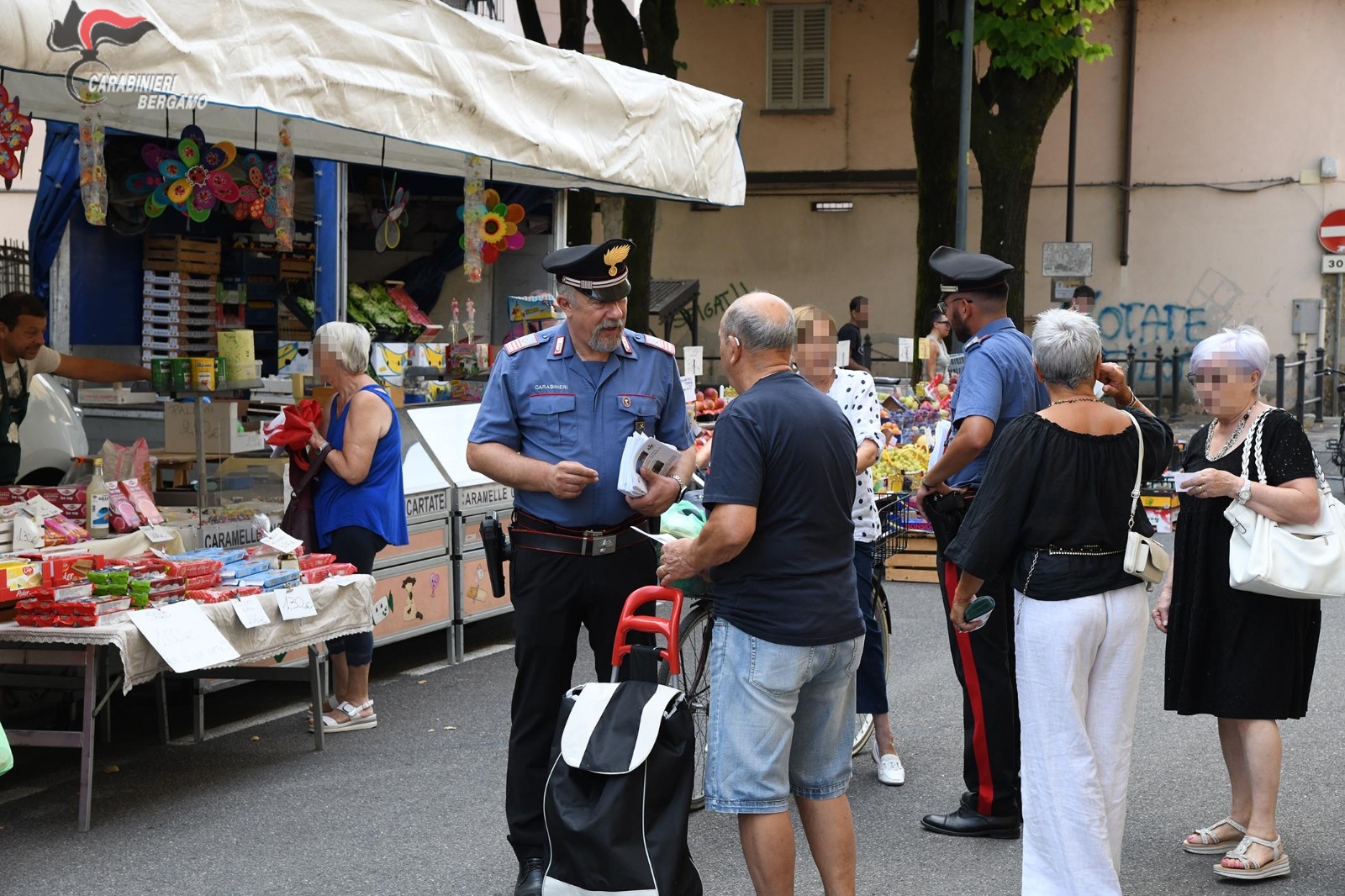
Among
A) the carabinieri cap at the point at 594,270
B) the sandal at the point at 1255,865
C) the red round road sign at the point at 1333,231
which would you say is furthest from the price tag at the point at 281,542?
the red round road sign at the point at 1333,231

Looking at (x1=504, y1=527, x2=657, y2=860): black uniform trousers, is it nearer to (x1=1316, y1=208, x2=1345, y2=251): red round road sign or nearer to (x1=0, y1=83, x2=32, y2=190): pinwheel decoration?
(x1=0, y1=83, x2=32, y2=190): pinwheel decoration

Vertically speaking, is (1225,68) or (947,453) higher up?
(1225,68)

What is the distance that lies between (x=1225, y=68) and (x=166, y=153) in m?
19.9

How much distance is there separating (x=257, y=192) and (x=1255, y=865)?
6158 mm

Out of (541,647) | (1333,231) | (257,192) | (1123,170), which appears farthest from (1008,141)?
(541,647)

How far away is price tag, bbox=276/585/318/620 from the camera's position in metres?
5.50

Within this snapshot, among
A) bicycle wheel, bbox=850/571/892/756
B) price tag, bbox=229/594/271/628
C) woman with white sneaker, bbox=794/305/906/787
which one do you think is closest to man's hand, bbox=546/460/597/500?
woman with white sneaker, bbox=794/305/906/787

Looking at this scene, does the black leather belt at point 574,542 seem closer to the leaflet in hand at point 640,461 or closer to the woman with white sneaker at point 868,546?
the leaflet in hand at point 640,461

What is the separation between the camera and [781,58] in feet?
82.3

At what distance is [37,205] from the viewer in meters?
9.84

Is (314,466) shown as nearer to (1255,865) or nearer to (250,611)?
(250,611)

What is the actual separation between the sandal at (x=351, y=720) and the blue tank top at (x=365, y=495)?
0.78m

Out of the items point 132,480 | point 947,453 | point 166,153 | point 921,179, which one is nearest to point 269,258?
point 166,153

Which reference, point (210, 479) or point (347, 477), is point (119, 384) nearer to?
point (210, 479)
